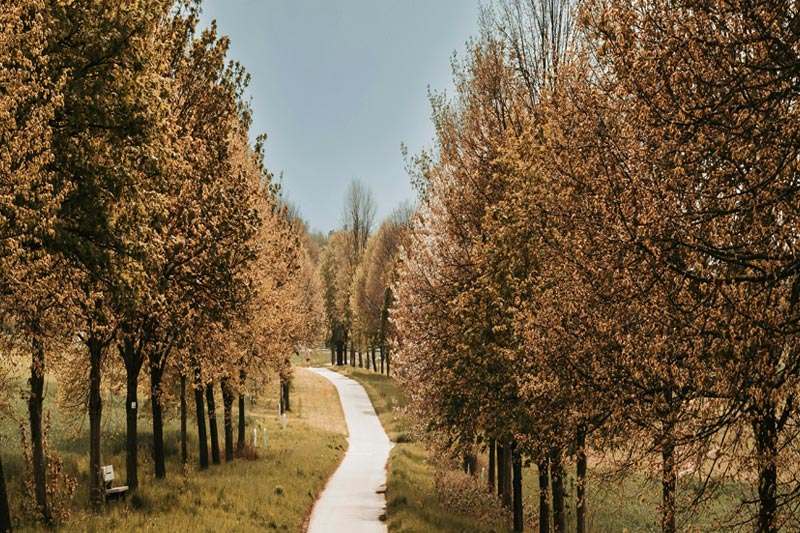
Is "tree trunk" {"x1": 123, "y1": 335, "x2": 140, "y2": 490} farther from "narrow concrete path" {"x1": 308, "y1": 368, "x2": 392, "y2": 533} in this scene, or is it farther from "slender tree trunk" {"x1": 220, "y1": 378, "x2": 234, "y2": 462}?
"slender tree trunk" {"x1": 220, "y1": 378, "x2": 234, "y2": 462}

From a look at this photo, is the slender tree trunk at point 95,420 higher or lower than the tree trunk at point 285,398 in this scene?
higher

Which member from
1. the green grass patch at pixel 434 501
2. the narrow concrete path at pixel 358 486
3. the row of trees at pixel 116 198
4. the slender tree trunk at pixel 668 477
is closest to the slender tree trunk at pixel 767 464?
the slender tree trunk at pixel 668 477

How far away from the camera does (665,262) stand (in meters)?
7.86

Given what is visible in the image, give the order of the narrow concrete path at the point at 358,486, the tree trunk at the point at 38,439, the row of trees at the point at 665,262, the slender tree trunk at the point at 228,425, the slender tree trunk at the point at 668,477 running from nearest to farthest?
1. the row of trees at the point at 665,262
2. the slender tree trunk at the point at 668,477
3. the tree trunk at the point at 38,439
4. the narrow concrete path at the point at 358,486
5. the slender tree trunk at the point at 228,425

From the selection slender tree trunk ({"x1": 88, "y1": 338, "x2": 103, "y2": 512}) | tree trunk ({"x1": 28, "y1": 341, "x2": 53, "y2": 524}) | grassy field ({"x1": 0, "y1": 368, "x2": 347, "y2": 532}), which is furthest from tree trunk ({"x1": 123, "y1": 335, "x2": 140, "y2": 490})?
tree trunk ({"x1": 28, "y1": 341, "x2": 53, "y2": 524})

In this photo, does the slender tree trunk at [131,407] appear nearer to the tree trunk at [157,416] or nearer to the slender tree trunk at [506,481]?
the tree trunk at [157,416]

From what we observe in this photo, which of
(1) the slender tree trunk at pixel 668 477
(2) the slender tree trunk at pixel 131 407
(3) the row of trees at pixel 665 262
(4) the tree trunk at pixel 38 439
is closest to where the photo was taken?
(3) the row of trees at pixel 665 262

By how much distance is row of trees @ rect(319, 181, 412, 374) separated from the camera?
66375mm

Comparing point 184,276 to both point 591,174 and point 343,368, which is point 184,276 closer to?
point 591,174

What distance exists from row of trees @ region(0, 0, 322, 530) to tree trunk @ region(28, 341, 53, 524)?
33 mm

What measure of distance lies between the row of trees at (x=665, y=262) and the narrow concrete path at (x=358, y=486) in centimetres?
631

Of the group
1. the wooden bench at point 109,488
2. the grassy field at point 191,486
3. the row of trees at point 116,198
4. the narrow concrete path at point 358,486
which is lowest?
the narrow concrete path at point 358,486

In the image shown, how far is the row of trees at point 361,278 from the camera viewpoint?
66.4 meters

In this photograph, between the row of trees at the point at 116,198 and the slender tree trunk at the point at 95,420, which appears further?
the slender tree trunk at the point at 95,420
